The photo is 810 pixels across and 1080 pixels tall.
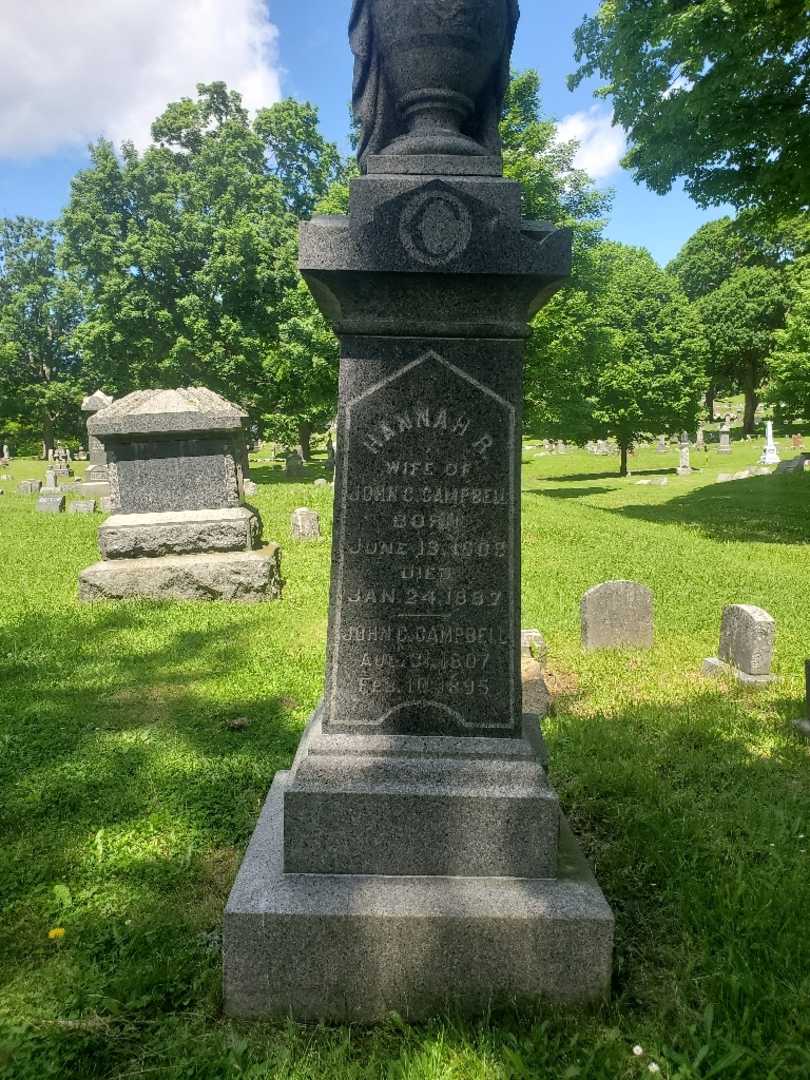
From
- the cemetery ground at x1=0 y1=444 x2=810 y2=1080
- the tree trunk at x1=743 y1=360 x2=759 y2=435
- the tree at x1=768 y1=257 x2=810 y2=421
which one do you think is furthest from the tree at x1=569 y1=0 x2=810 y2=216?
the tree trunk at x1=743 y1=360 x2=759 y2=435

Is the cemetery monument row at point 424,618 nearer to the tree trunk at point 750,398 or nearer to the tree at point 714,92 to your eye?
the tree at point 714,92

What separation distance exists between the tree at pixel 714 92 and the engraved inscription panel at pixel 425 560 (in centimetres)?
1078

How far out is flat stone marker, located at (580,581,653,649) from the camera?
6.91 m

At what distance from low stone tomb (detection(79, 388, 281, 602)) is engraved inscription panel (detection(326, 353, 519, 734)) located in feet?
19.1

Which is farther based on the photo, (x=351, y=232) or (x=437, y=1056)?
(x=351, y=232)

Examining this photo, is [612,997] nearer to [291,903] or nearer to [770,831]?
[291,903]

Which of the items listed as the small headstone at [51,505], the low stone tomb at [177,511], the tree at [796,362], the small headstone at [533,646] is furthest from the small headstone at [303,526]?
the tree at [796,362]

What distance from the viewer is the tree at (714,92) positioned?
10.2 m

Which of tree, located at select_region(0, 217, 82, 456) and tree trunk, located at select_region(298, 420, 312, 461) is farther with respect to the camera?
tree, located at select_region(0, 217, 82, 456)

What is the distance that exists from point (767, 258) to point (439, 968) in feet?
187

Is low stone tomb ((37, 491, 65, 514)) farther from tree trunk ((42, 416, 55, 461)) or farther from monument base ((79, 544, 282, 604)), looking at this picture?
tree trunk ((42, 416, 55, 461))

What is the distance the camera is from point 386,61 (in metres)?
2.77

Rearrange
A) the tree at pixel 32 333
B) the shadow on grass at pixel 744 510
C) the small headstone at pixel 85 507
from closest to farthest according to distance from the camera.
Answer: the shadow on grass at pixel 744 510, the small headstone at pixel 85 507, the tree at pixel 32 333

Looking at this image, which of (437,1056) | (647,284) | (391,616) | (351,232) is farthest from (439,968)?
(647,284)
